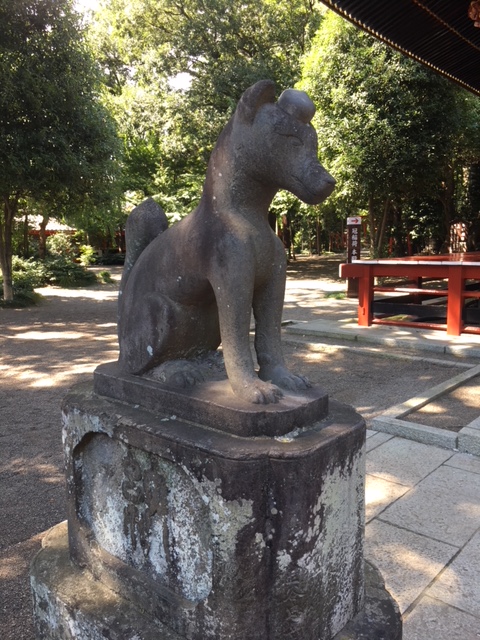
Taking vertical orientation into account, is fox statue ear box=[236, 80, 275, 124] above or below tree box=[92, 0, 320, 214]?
below

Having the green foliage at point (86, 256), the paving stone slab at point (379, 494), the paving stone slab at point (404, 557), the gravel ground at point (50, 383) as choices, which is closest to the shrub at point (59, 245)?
the green foliage at point (86, 256)

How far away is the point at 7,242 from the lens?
12227 millimetres

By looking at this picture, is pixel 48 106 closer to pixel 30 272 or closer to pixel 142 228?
pixel 30 272

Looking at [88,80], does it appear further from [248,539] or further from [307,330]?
[248,539]

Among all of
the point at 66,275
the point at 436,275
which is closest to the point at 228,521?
the point at 436,275

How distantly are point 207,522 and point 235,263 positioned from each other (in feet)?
2.81

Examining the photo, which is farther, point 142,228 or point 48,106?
point 48,106

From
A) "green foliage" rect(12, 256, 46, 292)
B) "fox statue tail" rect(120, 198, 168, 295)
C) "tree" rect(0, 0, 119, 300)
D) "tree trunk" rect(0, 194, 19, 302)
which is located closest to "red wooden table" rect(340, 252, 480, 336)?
"tree" rect(0, 0, 119, 300)

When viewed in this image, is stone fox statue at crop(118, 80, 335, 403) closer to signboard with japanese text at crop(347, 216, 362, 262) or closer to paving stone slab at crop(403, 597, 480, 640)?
paving stone slab at crop(403, 597, 480, 640)

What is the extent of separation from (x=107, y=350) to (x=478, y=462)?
555cm

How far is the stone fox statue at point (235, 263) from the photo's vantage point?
1.69 m

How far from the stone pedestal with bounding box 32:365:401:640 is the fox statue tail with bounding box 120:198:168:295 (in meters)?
0.56

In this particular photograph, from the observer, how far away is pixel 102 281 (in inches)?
750

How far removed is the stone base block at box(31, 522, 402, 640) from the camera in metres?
1.75
